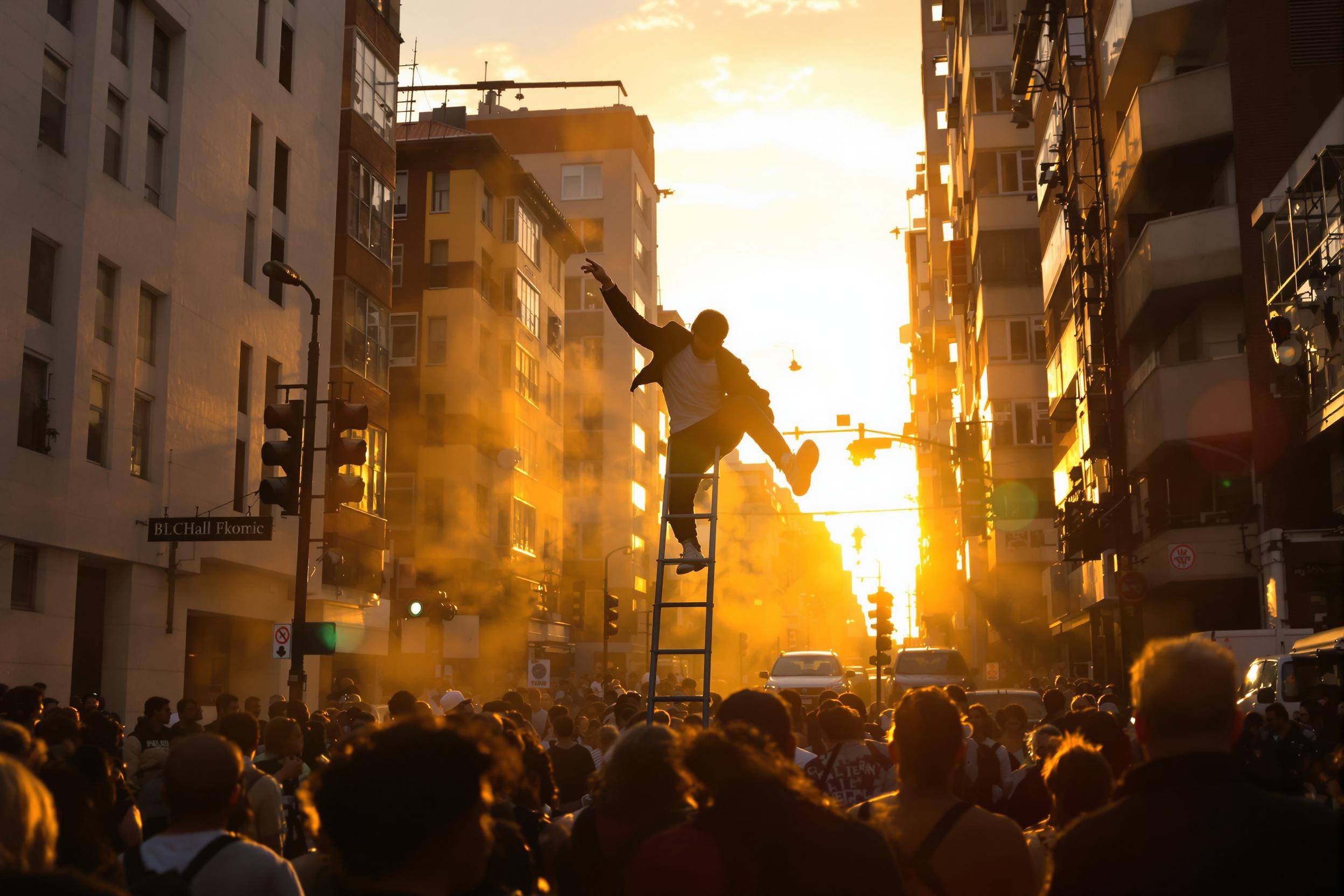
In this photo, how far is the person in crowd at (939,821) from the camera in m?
4.85

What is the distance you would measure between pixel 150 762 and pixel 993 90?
5032 centimetres

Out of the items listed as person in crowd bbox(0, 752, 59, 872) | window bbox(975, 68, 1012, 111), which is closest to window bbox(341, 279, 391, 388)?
window bbox(975, 68, 1012, 111)

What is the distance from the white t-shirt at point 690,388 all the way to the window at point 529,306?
48.0 metres

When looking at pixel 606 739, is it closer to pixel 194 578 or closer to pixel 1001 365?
pixel 194 578

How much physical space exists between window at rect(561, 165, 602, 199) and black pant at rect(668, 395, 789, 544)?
2772 inches

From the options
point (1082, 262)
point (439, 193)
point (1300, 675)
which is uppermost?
point (439, 193)

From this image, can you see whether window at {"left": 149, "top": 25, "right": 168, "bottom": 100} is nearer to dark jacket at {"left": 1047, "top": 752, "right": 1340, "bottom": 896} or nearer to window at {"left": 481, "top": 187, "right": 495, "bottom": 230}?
window at {"left": 481, "top": 187, "right": 495, "bottom": 230}

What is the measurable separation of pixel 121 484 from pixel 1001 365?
A: 35.8 m

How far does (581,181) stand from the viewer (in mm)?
80000

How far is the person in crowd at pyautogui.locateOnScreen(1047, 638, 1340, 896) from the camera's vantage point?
311 centimetres

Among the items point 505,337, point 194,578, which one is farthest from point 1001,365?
point 194,578

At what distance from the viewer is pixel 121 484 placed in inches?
1038

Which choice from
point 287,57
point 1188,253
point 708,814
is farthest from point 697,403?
point 287,57

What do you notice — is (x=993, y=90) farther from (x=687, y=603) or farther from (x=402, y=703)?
(x=687, y=603)
